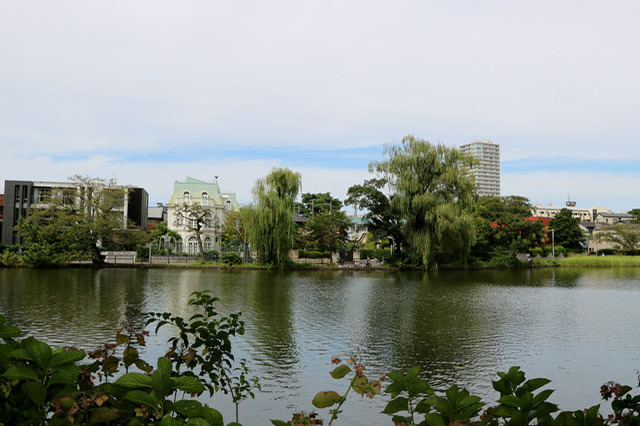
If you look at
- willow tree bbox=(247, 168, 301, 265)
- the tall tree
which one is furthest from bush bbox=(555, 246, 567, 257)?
the tall tree

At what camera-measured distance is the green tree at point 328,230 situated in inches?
1642

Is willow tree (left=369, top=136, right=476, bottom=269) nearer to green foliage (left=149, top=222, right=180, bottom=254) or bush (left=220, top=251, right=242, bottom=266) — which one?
bush (left=220, top=251, right=242, bottom=266)

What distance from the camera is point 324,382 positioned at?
667 cm

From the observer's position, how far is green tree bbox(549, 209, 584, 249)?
57.6m

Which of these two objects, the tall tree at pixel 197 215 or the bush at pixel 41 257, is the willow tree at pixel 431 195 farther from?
the bush at pixel 41 257

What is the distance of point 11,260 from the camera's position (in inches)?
1280

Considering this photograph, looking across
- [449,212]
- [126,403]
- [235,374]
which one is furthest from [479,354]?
[449,212]

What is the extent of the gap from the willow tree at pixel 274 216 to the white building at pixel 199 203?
17.2 metres

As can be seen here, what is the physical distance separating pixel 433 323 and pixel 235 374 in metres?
6.08

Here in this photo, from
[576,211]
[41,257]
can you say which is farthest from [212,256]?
[576,211]

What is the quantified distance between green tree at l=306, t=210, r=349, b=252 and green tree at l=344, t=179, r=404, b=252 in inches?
181

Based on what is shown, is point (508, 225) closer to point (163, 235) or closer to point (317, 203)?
point (317, 203)

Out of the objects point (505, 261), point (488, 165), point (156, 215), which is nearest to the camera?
point (505, 261)

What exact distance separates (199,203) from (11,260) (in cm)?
2336
